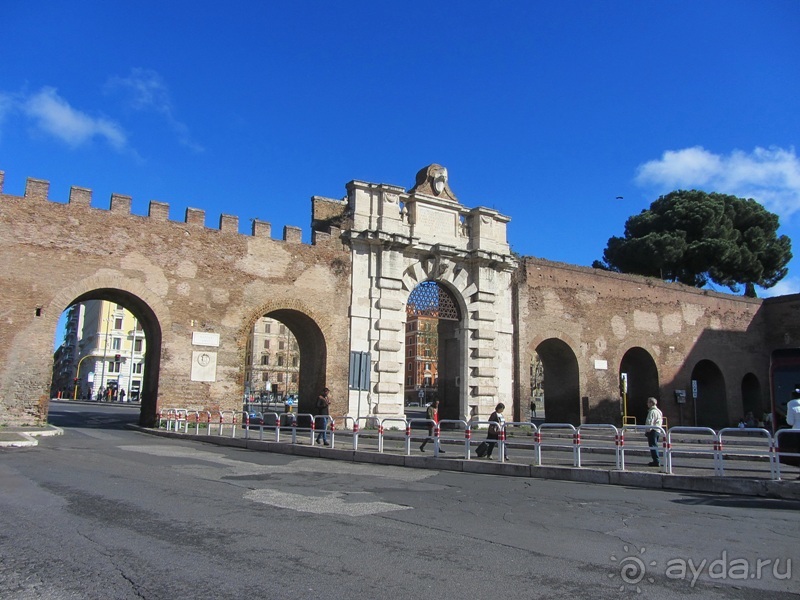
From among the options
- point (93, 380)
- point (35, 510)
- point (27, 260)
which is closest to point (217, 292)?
point (27, 260)

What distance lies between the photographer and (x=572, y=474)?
1106cm

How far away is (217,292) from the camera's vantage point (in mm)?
20562

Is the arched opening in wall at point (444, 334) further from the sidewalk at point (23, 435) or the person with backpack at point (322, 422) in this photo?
the sidewalk at point (23, 435)

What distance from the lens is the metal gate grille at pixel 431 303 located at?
24125mm

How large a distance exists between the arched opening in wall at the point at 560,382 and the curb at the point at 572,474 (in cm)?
1491

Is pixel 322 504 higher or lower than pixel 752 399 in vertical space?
lower

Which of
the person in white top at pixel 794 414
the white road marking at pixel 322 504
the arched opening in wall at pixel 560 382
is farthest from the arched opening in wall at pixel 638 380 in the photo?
the white road marking at pixel 322 504

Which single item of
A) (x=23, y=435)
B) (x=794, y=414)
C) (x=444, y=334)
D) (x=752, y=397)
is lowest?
(x=23, y=435)

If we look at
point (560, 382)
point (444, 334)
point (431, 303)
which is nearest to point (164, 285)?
point (431, 303)

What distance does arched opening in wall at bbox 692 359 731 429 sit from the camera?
32531 mm

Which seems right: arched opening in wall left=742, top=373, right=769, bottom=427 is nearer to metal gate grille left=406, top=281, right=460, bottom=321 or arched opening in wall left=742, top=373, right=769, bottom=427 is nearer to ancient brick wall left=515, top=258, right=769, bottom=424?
ancient brick wall left=515, top=258, right=769, bottom=424

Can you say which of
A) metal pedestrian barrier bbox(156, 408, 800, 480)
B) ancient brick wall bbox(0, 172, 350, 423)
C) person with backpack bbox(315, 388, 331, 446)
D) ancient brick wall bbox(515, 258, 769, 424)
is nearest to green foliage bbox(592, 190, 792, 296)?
ancient brick wall bbox(515, 258, 769, 424)

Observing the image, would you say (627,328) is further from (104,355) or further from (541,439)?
(104,355)

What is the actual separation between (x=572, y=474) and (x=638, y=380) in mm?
21384
